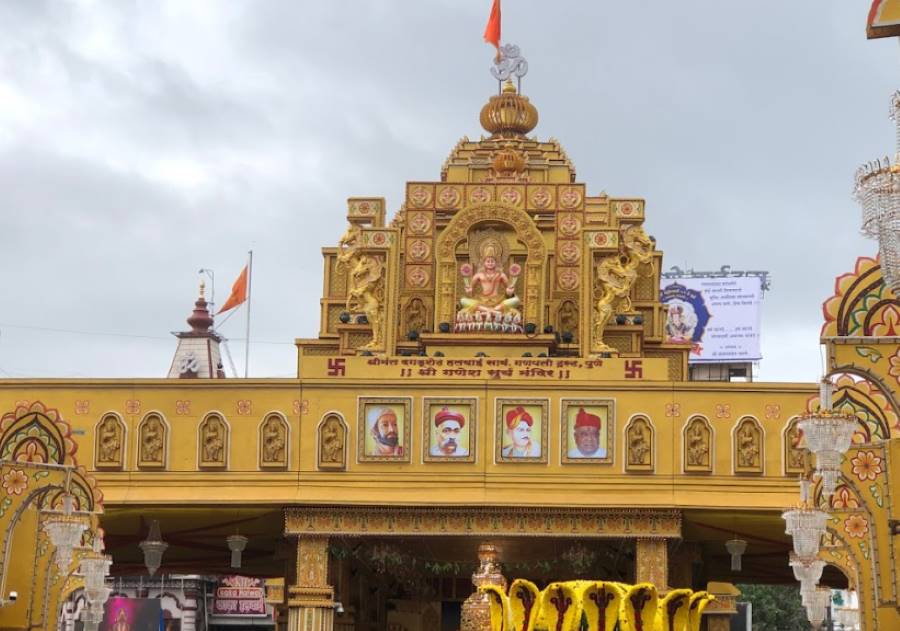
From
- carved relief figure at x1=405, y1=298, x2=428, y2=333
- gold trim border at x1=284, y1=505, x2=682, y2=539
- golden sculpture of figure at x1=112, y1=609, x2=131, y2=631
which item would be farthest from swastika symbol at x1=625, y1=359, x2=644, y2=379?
golden sculpture of figure at x1=112, y1=609, x2=131, y2=631

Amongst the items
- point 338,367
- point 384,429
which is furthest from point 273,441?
point 384,429

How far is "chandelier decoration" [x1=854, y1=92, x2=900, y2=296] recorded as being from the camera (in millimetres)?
29969

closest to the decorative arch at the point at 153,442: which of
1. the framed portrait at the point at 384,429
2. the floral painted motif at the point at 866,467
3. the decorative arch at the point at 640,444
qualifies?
the framed portrait at the point at 384,429

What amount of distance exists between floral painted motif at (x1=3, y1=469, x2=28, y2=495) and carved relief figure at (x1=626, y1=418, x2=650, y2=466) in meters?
15.5

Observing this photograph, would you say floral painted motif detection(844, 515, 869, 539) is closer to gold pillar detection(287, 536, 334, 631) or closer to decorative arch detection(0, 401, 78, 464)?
gold pillar detection(287, 536, 334, 631)

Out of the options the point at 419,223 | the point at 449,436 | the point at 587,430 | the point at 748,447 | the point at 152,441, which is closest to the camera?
the point at 748,447

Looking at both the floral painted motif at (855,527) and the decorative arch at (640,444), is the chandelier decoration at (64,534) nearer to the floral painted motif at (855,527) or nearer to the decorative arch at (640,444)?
the decorative arch at (640,444)

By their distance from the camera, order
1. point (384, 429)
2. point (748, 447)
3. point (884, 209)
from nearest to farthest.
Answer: point (884, 209)
point (748, 447)
point (384, 429)

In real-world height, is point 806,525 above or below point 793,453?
below

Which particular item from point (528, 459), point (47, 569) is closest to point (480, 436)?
point (528, 459)

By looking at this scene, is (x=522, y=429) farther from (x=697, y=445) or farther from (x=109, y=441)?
(x=109, y=441)

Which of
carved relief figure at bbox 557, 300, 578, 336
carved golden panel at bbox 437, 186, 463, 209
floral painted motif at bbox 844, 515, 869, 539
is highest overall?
carved golden panel at bbox 437, 186, 463, 209

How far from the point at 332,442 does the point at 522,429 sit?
470cm

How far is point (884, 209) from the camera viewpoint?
30156 mm
